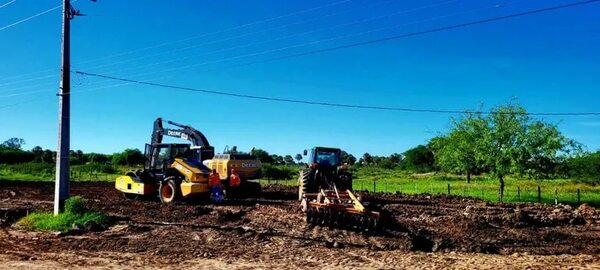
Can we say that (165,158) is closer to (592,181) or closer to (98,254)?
(98,254)

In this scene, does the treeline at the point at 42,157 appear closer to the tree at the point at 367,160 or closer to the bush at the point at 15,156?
the bush at the point at 15,156

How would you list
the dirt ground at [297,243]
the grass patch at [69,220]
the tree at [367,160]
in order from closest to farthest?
the dirt ground at [297,243], the grass patch at [69,220], the tree at [367,160]

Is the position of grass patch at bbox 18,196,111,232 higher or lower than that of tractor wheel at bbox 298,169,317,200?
lower

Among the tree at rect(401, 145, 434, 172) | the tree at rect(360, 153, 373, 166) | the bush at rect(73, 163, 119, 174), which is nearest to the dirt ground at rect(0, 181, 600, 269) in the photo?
the bush at rect(73, 163, 119, 174)

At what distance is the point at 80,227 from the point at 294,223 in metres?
5.64

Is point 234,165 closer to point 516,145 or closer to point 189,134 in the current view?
point 189,134

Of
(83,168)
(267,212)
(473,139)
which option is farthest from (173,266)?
(83,168)

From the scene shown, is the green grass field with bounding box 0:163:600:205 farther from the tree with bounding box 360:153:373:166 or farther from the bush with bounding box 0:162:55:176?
the tree with bounding box 360:153:373:166

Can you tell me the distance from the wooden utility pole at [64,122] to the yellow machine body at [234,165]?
28.9 feet

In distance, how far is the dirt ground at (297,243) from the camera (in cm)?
1073

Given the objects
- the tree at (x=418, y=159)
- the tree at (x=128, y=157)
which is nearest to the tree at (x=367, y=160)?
the tree at (x=418, y=159)

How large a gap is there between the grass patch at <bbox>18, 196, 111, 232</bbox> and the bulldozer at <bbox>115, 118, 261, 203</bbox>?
562 cm

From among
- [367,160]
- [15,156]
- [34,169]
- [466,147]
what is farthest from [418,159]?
[466,147]

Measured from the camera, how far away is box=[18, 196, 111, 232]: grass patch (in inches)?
586
